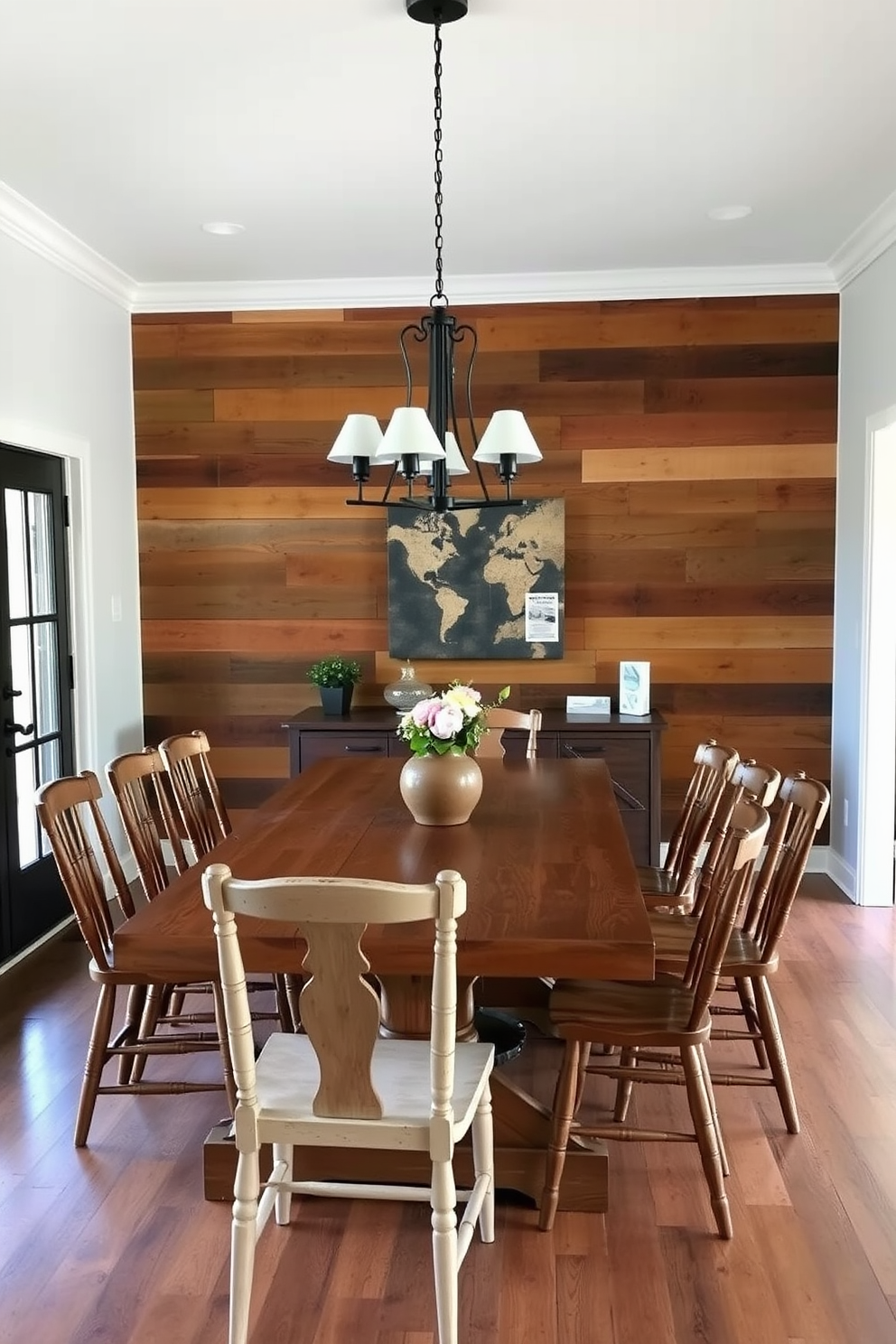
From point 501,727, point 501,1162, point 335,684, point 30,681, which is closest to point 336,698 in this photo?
point 335,684

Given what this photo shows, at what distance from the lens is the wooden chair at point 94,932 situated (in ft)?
8.73

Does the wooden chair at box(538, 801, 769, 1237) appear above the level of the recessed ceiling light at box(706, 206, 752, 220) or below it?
below

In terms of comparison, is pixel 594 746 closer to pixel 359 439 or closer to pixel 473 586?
pixel 473 586

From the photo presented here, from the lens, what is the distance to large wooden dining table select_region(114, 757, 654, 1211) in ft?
6.71

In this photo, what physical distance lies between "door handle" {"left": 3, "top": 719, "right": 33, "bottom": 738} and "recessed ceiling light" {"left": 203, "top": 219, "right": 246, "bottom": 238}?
2.11 m

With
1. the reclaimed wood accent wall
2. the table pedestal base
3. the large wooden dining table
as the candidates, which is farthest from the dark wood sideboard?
the table pedestal base

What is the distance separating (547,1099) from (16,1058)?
1619 mm

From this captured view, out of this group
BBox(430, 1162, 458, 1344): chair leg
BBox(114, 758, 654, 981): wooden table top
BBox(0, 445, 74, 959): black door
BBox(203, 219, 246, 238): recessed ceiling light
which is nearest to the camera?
BBox(430, 1162, 458, 1344): chair leg

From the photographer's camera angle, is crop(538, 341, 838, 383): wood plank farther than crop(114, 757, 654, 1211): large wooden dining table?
Yes

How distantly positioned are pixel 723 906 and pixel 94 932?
1.48 meters

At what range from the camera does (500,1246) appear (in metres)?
2.39

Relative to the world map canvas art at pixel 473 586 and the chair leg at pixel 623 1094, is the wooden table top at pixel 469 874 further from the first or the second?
the world map canvas art at pixel 473 586

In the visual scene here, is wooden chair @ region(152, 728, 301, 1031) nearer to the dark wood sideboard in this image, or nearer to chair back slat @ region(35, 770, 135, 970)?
chair back slat @ region(35, 770, 135, 970)

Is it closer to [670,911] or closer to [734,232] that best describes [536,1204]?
[670,911]
